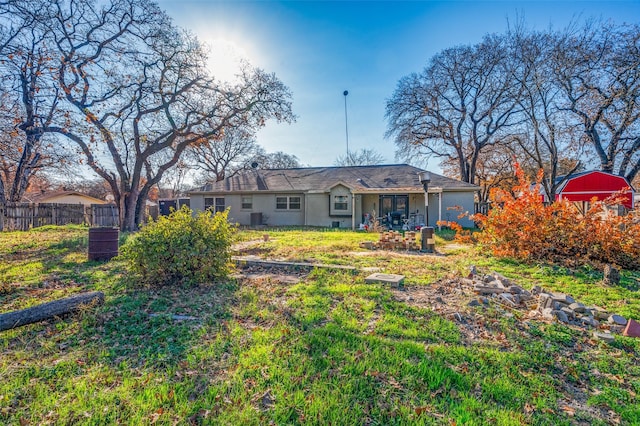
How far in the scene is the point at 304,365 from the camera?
2605 millimetres

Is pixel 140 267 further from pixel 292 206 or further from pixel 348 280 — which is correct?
pixel 292 206

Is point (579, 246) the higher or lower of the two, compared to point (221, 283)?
higher

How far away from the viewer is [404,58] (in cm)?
1339

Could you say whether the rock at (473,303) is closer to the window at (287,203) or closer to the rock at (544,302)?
the rock at (544,302)

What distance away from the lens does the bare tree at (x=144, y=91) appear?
12.1 m

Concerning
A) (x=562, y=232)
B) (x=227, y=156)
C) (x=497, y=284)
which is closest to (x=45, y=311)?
(x=497, y=284)

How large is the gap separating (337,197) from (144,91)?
34.5 feet

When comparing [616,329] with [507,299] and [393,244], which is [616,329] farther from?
[393,244]

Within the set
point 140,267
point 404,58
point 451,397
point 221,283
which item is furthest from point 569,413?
point 404,58

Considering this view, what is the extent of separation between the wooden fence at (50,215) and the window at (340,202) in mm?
15164

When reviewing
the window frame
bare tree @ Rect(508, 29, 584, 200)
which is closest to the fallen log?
the window frame

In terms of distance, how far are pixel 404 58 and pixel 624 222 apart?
33.6 feet

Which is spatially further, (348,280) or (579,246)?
(579,246)

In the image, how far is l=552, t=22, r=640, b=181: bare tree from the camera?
1273 centimetres
